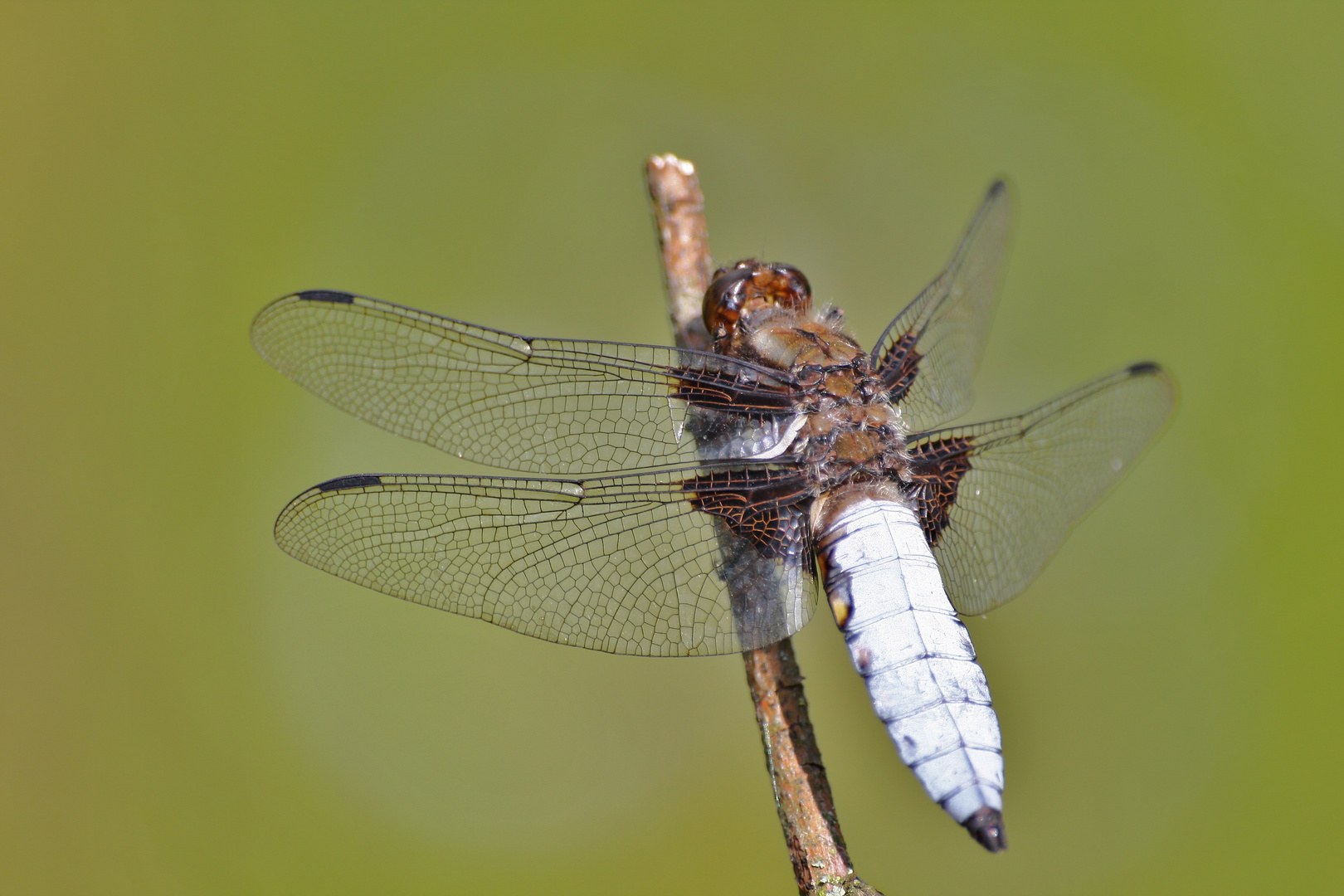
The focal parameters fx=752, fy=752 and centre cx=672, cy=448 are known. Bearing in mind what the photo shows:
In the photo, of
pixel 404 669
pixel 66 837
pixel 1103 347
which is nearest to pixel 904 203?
pixel 1103 347

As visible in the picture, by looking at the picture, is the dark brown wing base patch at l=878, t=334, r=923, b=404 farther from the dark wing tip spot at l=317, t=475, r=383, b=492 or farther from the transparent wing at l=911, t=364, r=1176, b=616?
the dark wing tip spot at l=317, t=475, r=383, b=492

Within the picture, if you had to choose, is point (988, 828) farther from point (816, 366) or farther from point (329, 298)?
point (329, 298)

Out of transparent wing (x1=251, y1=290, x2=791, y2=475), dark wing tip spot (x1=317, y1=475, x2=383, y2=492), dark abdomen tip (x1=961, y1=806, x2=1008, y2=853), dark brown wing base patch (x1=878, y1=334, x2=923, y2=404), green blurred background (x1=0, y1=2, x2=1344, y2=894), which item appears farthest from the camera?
green blurred background (x1=0, y1=2, x2=1344, y2=894)

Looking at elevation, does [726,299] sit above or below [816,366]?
above

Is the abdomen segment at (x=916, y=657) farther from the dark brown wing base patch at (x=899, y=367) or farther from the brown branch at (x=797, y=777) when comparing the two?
the dark brown wing base patch at (x=899, y=367)

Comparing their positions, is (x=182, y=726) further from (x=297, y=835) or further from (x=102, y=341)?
(x=102, y=341)

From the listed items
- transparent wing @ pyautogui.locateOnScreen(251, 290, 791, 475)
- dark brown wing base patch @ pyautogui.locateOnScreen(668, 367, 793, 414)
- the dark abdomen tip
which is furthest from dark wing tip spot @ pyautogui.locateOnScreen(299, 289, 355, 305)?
the dark abdomen tip

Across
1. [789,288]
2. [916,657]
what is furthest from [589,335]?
[916,657]

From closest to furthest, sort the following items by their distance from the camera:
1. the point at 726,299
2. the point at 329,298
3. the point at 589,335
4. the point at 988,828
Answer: the point at 988,828, the point at 329,298, the point at 726,299, the point at 589,335
